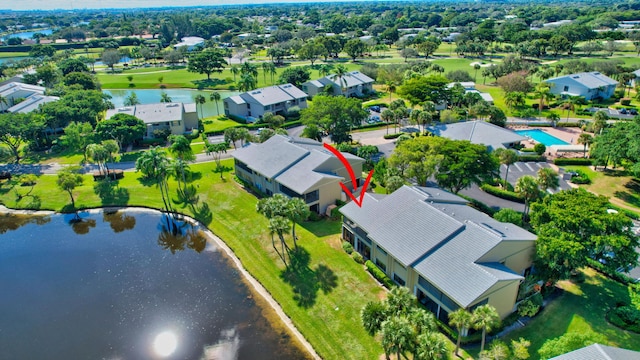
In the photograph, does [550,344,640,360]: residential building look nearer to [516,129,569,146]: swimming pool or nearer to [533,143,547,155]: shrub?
[533,143,547,155]: shrub

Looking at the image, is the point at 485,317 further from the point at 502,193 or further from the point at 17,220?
the point at 17,220

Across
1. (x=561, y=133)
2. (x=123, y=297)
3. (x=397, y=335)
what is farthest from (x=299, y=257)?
(x=561, y=133)

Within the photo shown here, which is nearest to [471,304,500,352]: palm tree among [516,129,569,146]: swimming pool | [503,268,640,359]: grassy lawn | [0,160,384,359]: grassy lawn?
[503,268,640,359]: grassy lawn

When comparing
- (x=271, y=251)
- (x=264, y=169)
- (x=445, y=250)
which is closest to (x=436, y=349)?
(x=445, y=250)

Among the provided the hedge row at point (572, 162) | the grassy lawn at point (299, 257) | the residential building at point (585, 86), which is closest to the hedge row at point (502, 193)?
the hedge row at point (572, 162)

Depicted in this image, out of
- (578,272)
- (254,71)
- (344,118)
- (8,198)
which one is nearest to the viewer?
(578,272)

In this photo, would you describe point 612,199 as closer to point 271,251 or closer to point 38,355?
point 271,251
